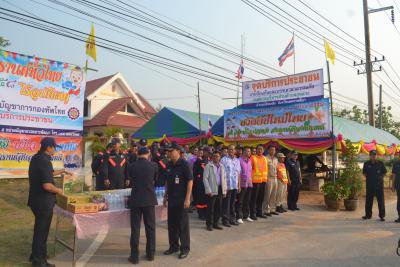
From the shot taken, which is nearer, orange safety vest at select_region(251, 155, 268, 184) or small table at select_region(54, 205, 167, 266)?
small table at select_region(54, 205, 167, 266)

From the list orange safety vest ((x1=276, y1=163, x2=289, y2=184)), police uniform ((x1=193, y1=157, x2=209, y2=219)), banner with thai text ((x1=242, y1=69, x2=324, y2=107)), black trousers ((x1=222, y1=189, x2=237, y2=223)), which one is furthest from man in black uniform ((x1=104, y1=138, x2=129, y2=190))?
banner with thai text ((x1=242, y1=69, x2=324, y2=107))

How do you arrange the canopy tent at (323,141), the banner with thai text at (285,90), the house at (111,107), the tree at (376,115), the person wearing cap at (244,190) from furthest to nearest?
the tree at (376,115) < the house at (111,107) < the banner with thai text at (285,90) < the canopy tent at (323,141) < the person wearing cap at (244,190)

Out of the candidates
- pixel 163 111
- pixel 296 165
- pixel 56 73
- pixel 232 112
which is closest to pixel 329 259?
pixel 296 165

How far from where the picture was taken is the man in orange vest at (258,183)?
30.5ft

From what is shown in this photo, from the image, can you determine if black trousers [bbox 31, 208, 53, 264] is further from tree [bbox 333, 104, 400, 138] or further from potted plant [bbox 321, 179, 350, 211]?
A: tree [bbox 333, 104, 400, 138]

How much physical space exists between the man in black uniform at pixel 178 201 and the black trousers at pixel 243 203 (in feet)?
10.1

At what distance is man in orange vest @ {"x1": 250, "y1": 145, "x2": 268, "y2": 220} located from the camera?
30.5 ft

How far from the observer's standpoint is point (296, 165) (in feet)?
37.3

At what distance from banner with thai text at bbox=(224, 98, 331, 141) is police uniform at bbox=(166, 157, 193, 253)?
7821 mm

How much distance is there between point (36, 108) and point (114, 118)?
518 inches

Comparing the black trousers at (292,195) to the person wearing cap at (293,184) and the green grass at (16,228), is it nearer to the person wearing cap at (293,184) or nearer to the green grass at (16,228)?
the person wearing cap at (293,184)

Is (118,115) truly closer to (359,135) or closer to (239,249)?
(359,135)

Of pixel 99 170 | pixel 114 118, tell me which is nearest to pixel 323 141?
pixel 99 170

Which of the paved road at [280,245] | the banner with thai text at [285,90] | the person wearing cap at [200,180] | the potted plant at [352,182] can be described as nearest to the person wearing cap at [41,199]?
the paved road at [280,245]
